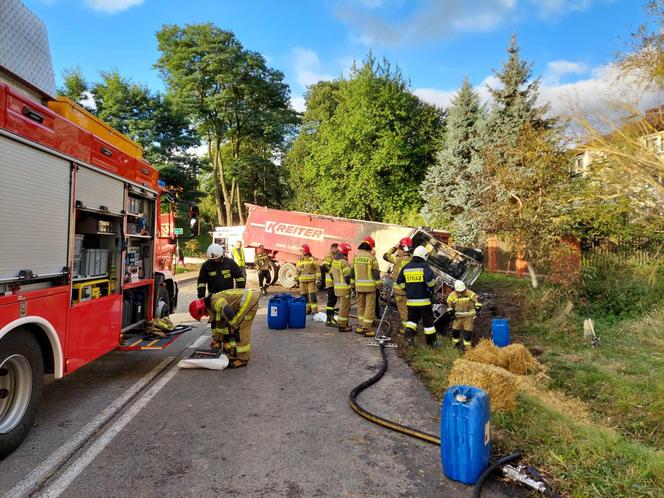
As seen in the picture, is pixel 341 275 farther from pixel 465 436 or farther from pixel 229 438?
pixel 465 436

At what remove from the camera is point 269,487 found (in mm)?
2928

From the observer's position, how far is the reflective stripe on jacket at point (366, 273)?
8.05 metres

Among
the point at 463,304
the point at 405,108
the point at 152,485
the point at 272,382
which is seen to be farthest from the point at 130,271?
the point at 405,108

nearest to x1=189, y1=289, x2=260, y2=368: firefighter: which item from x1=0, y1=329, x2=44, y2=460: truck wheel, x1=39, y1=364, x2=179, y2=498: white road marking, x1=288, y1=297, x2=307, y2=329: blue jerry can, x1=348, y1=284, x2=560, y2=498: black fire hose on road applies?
x1=39, y1=364, x2=179, y2=498: white road marking

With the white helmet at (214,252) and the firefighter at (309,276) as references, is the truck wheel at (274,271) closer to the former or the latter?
the firefighter at (309,276)

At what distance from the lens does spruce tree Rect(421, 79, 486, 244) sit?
21.6 meters

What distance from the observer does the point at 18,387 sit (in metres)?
3.44

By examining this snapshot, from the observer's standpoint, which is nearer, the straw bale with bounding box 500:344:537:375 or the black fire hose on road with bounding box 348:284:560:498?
the black fire hose on road with bounding box 348:284:560:498

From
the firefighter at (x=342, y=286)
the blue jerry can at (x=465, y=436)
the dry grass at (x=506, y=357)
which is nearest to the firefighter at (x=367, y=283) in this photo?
the firefighter at (x=342, y=286)

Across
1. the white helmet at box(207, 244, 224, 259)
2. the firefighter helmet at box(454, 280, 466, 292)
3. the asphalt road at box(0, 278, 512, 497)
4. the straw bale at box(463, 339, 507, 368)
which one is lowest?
the asphalt road at box(0, 278, 512, 497)

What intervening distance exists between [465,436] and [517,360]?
11.7 ft

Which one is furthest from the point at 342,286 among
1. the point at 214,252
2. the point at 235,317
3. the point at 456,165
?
the point at 456,165

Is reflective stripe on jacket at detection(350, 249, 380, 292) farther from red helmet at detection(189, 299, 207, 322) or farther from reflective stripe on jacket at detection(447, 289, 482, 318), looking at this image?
red helmet at detection(189, 299, 207, 322)

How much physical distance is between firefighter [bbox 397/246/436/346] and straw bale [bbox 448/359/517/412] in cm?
267
